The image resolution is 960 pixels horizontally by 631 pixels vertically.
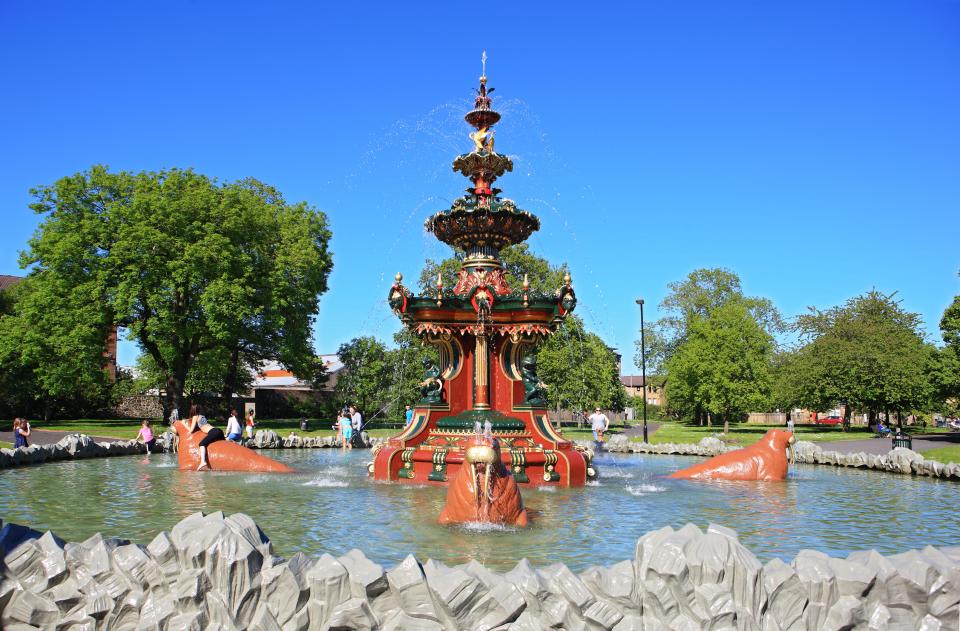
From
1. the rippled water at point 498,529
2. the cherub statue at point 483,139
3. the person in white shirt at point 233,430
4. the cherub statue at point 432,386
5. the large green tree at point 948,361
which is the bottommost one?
the rippled water at point 498,529

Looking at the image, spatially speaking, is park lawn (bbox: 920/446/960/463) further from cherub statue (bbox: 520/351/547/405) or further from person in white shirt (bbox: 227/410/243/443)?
person in white shirt (bbox: 227/410/243/443)

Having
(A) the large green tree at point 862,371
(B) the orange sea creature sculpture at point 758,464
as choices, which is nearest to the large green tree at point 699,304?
(A) the large green tree at point 862,371

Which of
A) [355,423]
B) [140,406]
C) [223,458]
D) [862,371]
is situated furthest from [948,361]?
[140,406]

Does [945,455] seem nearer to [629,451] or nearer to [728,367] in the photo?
[629,451]

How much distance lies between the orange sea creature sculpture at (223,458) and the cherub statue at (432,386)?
12.0 ft

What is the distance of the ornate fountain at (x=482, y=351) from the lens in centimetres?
1384

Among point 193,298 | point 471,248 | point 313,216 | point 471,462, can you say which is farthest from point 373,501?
point 313,216

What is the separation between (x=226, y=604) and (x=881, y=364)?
50.1 metres

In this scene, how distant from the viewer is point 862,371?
152 ft

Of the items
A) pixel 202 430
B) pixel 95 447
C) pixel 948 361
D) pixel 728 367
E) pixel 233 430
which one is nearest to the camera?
pixel 202 430

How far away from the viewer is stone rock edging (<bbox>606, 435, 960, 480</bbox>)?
51.6ft

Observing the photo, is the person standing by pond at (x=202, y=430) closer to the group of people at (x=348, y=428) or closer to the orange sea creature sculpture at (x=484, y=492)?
the group of people at (x=348, y=428)

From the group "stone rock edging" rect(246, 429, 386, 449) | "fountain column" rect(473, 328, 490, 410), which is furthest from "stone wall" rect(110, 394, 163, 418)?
"fountain column" rect(473, 328, 490, 410)

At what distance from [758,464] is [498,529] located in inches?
340
